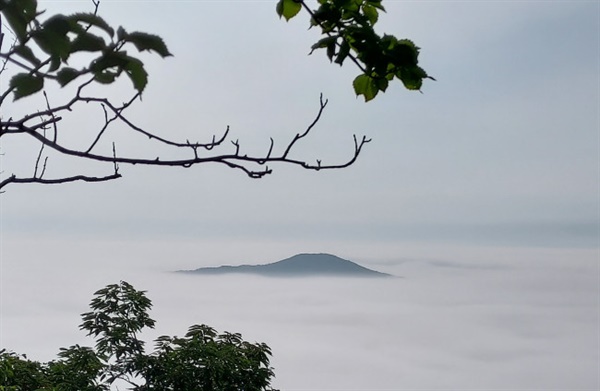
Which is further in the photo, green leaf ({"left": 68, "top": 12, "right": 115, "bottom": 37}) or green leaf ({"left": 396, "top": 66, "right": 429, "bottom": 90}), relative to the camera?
green leaf ({"left": 396, "top": 66, "right": 429, "bottom": 90})

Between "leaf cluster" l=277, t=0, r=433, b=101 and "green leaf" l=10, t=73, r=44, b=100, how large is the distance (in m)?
0.40

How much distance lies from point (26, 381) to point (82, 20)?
679cm

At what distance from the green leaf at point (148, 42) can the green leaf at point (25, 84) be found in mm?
115

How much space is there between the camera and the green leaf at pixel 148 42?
2.08 feet

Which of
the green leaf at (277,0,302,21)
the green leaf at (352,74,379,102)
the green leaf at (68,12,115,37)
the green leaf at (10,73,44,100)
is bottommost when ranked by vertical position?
the green leaf at (10,73,44,100)

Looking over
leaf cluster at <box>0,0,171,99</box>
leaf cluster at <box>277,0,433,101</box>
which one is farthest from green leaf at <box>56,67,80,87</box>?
leaf cluster at <box>277,0,433,101</box>

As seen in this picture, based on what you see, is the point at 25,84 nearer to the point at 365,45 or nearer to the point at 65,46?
the point at 65,46

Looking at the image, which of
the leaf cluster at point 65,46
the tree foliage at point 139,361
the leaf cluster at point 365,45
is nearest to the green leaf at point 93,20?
the leaf cluster at point 65,46

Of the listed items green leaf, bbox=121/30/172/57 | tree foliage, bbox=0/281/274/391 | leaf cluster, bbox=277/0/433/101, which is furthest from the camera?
tree foliage, bbox=0/281/274/391

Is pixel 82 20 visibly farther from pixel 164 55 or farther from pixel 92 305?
pixel 92 305

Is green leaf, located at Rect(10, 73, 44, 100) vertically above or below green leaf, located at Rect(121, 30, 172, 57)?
below

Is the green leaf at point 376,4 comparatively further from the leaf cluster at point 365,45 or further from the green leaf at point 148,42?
the green leaf at point 148,42

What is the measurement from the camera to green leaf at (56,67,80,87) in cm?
68

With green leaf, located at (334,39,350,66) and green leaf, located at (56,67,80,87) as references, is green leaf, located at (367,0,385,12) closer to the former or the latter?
green leaf, located at (334,39,350,66)
